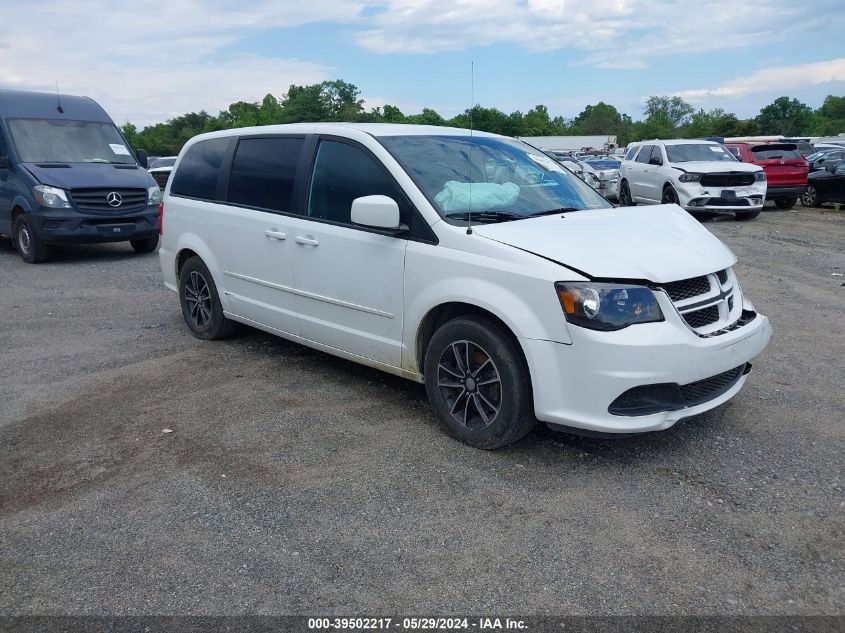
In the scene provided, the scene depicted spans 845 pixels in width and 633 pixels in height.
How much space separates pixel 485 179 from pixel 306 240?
1325mm

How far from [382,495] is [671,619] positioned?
60.9 inches

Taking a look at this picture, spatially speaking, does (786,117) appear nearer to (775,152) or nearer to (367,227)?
(775,152)

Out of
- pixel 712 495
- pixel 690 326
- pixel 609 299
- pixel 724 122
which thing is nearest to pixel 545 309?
pixel 609 299

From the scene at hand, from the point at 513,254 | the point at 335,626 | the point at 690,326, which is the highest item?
the point at 513,254

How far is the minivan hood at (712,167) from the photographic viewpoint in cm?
1555

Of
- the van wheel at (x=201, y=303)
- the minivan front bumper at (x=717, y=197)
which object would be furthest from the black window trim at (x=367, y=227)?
the minivan front bumper at (x=717, y=197)

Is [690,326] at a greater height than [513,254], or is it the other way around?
[513,254]

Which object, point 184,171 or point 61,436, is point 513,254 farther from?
point 184,171

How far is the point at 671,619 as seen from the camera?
288cm

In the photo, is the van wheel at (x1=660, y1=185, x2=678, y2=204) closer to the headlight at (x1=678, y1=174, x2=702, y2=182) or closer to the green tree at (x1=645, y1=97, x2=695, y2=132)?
the headlight at (x1=678, y1=174, x2=702, y2=182)

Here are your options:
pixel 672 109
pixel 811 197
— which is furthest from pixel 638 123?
pixel 811 197

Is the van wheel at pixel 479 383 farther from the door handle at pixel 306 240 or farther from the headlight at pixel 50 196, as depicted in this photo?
the headlight at pixel 50 196

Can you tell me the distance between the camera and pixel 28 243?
11.8 m

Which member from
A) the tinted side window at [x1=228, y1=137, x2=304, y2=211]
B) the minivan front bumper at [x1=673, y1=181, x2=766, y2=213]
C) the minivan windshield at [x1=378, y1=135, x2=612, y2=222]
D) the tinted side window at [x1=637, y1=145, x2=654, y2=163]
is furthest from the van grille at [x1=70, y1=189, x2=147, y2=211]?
the tinted side window at [x1=637, y1=145, x2=654, y2=163]
